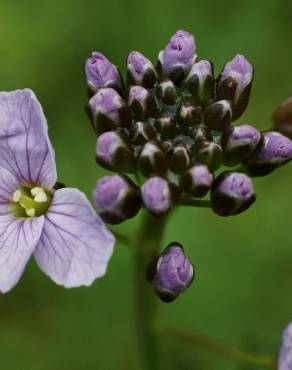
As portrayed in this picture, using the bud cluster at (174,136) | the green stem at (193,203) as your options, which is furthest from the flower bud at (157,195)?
the green stem at (193,203)

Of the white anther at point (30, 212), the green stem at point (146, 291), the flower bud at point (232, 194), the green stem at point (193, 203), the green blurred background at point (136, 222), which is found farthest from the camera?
the green blurred background at point (136, 222)

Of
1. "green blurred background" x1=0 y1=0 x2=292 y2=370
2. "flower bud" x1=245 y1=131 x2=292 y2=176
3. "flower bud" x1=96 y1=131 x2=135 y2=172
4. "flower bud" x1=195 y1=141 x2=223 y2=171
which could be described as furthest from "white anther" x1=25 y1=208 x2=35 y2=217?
"green blurred background" x1=0 y1=0 x2=292 y2=370

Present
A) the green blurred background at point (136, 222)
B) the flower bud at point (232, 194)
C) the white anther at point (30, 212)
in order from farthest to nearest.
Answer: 1. the green blurred background at point (136, 222)
2. the white anther at point (30, 212)
3. the flower bud at point (232, 194)

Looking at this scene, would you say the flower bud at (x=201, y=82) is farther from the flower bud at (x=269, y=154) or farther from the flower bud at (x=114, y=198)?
the flower bud at (x=114, y=198)

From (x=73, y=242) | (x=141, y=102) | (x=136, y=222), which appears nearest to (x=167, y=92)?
(x=141, y=102)

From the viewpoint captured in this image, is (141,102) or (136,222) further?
(136,222)

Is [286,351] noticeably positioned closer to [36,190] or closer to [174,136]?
[174,136]
